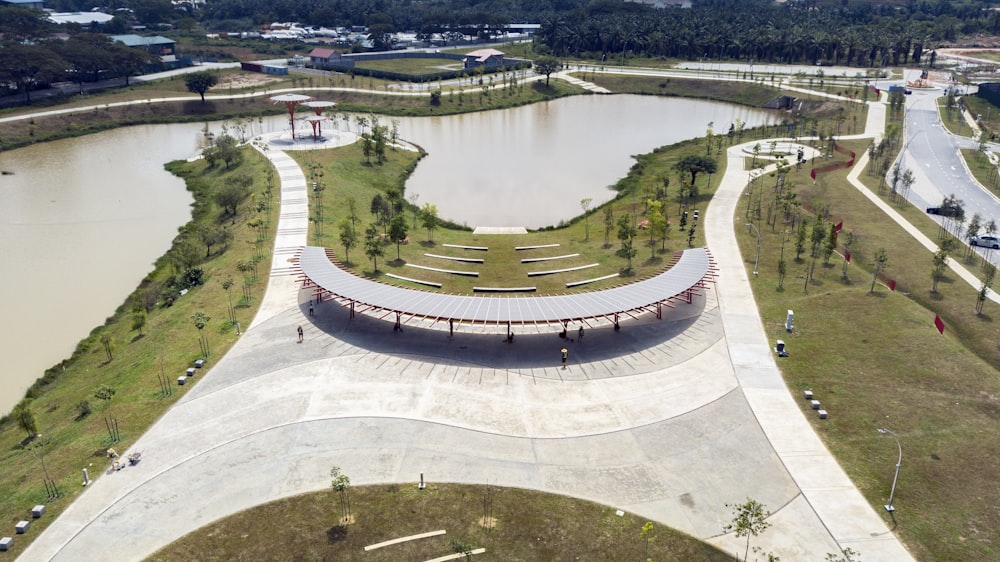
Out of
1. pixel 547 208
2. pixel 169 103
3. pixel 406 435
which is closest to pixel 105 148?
pixel 169 103

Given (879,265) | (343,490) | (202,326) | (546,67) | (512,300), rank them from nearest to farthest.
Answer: (343,490) < (202,326) < (512,300) < (879,265) < (546,67)

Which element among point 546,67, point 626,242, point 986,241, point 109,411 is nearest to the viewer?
point 109,411

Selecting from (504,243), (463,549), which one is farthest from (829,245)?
(463,549)

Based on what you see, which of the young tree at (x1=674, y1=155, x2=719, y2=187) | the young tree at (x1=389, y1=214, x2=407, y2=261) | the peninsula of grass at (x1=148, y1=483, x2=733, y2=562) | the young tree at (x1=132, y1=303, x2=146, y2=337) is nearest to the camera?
the peninsula of grass at (x1=148, y1=483, x2=733, y2=562)

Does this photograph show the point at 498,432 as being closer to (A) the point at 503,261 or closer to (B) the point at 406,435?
(B) the point at 406,435

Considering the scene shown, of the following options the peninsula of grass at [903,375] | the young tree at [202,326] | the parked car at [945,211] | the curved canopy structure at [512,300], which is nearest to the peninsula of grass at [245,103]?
the curved canopy structure at [512,300]

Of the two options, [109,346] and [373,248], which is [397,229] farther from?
[109,346]

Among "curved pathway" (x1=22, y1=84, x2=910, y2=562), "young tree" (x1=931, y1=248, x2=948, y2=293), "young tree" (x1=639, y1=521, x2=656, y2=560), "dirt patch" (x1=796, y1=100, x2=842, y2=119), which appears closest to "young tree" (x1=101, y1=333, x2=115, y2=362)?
"curved pathway" (x1=22, y1=84, x2=910, y2=562)

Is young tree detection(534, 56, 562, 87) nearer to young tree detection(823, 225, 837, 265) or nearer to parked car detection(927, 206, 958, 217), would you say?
parked car detection(927, 206, 958, 217)
